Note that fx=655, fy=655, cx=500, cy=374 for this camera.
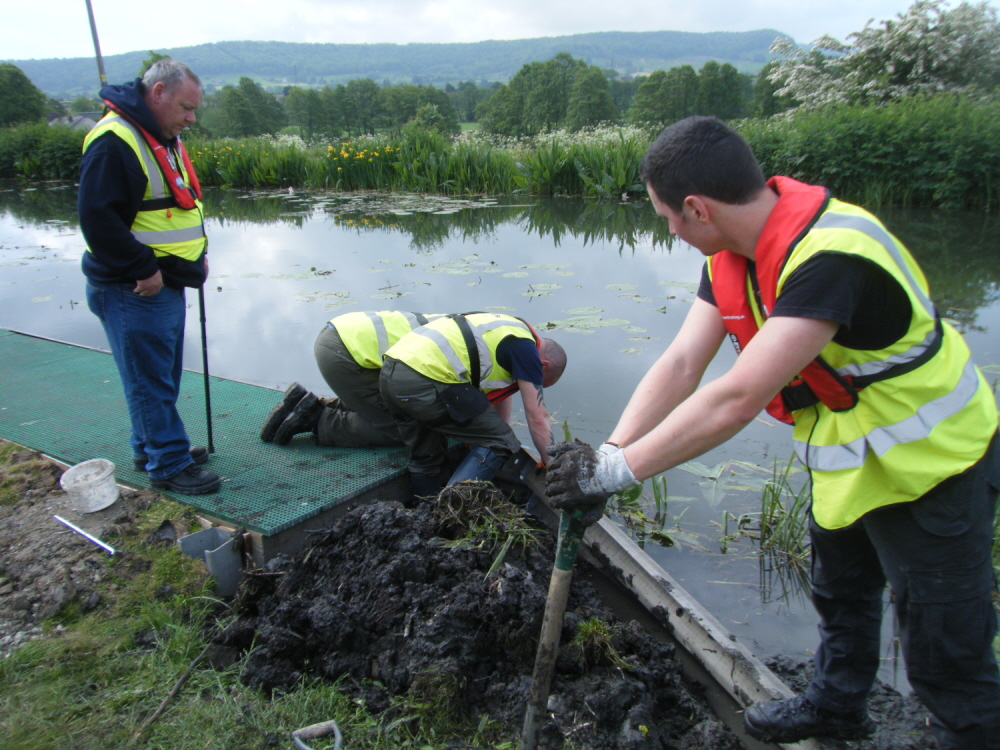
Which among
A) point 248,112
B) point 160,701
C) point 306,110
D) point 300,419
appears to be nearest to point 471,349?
point 300,419

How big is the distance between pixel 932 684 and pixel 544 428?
2.07 m

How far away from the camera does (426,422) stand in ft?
11.5

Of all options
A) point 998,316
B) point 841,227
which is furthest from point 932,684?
point 998,316

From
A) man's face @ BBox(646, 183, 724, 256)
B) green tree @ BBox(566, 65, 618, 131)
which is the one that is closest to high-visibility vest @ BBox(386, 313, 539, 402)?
man's face @ BBox(646, 183, 724, 256)

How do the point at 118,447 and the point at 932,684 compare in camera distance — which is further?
the point at 118,447

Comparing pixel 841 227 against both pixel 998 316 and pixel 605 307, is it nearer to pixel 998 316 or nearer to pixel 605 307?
pixel 605 307

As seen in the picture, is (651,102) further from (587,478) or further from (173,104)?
(587,478)

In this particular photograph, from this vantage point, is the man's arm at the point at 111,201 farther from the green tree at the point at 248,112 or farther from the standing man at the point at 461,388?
the green tree at the point at 248,112

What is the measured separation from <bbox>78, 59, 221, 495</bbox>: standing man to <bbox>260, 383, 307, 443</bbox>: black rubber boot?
0.57 meters

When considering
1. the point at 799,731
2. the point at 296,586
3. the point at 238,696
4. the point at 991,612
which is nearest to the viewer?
the point at 991,612

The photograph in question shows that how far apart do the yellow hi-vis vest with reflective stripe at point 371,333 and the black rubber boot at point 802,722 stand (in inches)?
101

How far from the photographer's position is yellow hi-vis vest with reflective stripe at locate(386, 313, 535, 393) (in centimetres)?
345

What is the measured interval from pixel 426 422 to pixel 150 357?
53.5 inches

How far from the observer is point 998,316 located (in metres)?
6.00
